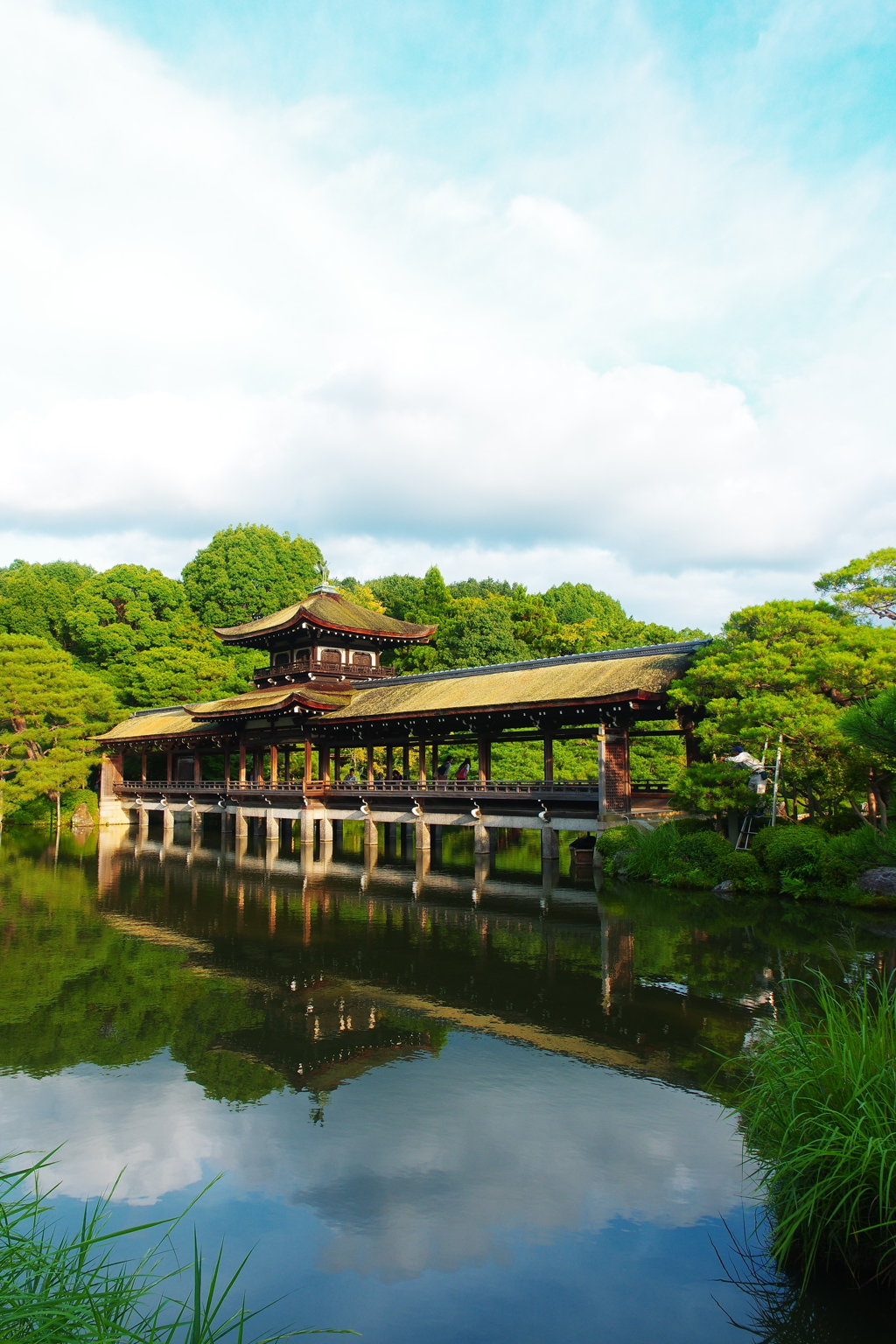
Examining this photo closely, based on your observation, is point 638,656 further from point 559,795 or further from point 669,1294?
point 669,1294

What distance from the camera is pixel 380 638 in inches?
1528

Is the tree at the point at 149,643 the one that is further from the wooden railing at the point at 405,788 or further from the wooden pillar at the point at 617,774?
the wooden pillar at the point at 617,774

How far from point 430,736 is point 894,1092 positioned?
29816 mm

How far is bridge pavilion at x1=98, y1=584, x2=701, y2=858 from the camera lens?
83.9ft

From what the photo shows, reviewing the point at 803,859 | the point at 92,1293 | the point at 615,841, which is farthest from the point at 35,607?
the point at 92,1293

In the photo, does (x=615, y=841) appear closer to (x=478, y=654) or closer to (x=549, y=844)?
(x=549, y=844)

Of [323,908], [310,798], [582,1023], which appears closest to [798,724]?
[582,1023]

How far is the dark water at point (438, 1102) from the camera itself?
5.69 m

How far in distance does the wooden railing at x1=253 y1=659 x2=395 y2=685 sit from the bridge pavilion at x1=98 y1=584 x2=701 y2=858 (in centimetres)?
7

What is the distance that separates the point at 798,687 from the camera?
20531 mm

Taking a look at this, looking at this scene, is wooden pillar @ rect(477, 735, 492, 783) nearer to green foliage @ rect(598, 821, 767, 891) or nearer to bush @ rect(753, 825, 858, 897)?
green foliage @ rect(598, 821, 767, 891)

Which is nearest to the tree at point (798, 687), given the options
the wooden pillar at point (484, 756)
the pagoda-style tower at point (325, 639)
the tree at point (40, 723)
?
the wooden pillar at point (484, 756)

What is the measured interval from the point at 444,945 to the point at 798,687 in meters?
11.4

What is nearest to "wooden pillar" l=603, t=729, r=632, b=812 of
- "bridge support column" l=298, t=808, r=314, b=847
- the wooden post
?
the wooden post
